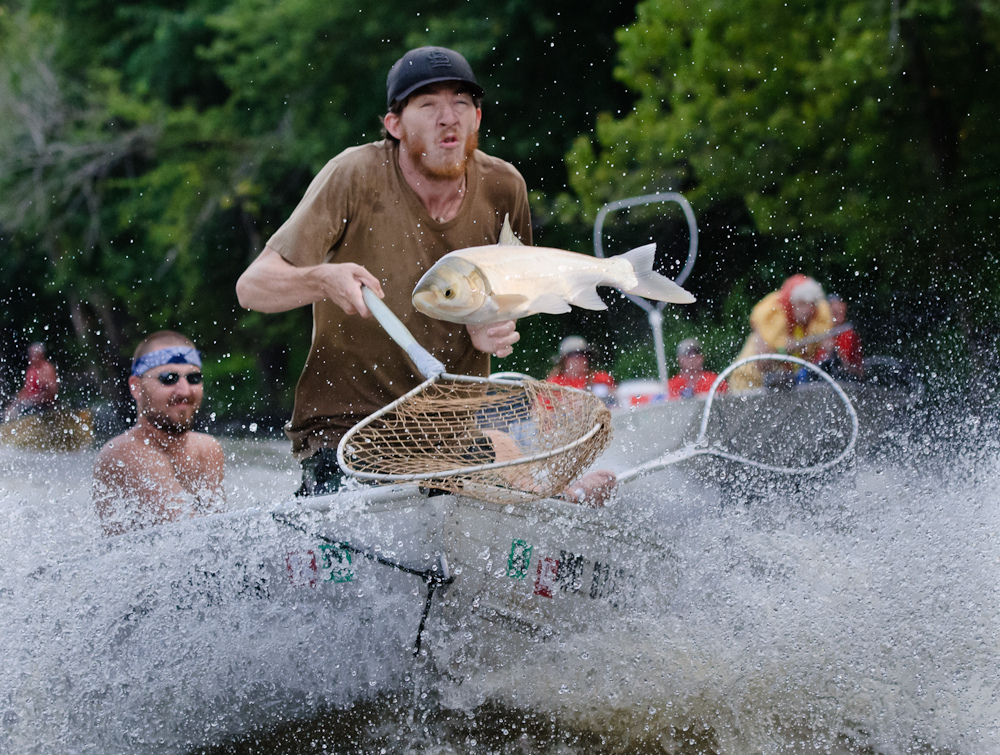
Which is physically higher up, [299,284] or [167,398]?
[299,284]

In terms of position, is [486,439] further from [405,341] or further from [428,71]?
[428,71]

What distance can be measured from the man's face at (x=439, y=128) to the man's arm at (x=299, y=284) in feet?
1.59

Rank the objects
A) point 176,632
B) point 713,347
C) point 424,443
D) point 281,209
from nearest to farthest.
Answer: point 424,443, point 176,632, point 713,347, point 281,209

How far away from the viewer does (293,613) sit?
12.3 ft

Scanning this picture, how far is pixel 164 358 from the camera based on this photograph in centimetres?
468

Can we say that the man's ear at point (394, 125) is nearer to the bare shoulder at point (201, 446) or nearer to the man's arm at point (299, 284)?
the man's arm at point (299, 284)

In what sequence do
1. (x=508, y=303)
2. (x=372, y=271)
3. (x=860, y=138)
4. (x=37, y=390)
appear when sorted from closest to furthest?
(x=508, y=303) → (x=372, y=271) → (x=860, y=138) → (x=37, y=390)

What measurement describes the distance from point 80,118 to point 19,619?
1392cm

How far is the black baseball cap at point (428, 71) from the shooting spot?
360 cm

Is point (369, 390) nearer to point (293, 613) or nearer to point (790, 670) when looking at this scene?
point (293, 613)

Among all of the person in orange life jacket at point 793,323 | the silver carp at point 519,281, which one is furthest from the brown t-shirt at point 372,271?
the person in orange life jacket at point 793,323

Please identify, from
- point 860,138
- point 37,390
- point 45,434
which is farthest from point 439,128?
point 37,390

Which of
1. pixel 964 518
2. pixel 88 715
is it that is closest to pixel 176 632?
pixel 88 715

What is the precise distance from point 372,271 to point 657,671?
1818mm
